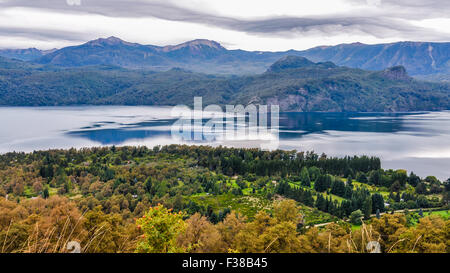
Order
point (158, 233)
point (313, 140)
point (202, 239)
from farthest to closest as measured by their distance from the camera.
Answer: point (313, 140), point (202, 239), point (158, 233)

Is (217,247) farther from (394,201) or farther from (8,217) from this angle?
(394,201)

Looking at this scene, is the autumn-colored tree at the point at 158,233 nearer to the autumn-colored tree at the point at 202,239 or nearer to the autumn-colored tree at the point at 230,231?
the autumn-colored tree at the point at 202,239

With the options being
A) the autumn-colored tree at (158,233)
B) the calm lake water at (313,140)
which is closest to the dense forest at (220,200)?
the autumn-colored tree at (158,233)

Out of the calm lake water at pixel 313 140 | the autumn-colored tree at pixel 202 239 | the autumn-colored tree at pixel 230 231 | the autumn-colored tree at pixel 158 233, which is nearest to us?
the autumn-colored tree at pixel 158 233

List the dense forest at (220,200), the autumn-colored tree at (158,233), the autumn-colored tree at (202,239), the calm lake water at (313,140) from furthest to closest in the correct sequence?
the calm lake water at (313,140)
the autumn-colored tree at (202,239)
the dense forest at (220,200)
the autumn-colored tree at (158,233)

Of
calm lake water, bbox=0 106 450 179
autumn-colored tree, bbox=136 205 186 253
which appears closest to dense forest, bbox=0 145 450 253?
autumn-colored tree, bbox=136 205 186 253

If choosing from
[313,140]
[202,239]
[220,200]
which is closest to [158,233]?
[202,239]

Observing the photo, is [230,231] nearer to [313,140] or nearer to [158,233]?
[158,233]
